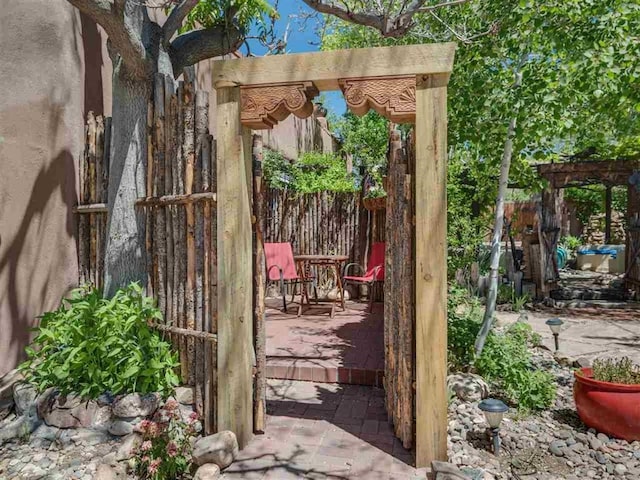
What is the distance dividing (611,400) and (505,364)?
908 mm

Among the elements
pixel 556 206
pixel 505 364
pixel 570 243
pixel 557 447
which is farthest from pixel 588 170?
pixel 570 243

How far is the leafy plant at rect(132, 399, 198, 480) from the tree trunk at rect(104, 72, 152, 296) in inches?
53.0

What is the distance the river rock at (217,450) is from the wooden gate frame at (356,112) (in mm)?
134

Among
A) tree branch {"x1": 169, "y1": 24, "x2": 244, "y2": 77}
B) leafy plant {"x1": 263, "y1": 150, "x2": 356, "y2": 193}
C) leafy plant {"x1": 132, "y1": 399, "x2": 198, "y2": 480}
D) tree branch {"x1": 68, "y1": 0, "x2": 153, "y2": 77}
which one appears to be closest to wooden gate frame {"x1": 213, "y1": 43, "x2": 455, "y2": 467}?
leafy plant {"x1": 132, "y1": 399, "x2": 198, "y2": 480}

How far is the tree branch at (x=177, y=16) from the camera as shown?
3828mm

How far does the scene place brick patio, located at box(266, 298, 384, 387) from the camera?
4016 mm

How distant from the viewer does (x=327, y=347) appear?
460 centimetres

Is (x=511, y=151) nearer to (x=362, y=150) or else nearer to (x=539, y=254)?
(x=539, y=254)

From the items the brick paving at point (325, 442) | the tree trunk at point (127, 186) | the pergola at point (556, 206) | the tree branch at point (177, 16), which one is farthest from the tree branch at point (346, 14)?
the pergola at point (556, 206)

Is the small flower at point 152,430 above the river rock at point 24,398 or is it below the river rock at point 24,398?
above

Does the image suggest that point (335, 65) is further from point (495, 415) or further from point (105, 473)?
point (105, 473)

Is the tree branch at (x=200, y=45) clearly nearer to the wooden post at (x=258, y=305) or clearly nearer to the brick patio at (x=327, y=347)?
the wooden post at (x=258, y=305)

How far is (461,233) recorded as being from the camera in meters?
6.12

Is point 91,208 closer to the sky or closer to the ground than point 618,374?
closer to the sky
